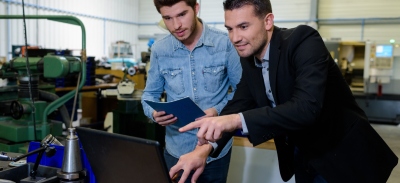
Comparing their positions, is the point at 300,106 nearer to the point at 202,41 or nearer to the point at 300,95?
the point at 300,95

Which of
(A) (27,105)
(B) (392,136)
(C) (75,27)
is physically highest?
(C) (75,27)

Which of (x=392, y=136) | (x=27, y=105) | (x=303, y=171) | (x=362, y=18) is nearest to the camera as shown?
(x=303, y=171)

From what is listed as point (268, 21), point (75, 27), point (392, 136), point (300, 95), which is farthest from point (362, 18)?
point (300, 95)

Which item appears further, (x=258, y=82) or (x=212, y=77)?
(x=212, y=77)

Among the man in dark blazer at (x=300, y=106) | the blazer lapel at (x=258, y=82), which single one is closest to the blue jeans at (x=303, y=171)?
the man in dark blazer at (x=300, y=106)

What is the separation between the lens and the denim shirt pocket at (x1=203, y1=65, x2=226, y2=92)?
1.25m

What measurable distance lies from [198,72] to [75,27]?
6.09m

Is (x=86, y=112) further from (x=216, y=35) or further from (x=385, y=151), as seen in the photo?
(x=385, y=151)

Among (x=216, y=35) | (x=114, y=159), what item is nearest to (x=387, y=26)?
(x=216, y=35)

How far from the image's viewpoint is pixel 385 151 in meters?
1.00

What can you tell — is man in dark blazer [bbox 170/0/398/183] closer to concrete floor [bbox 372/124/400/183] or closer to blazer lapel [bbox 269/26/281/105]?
blazer lapel [bbox 269/26/281/105]

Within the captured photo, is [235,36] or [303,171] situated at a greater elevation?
[235,36]

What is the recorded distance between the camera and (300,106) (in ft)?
2.61

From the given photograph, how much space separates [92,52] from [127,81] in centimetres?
467
